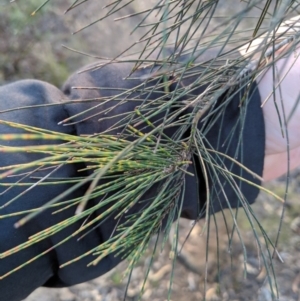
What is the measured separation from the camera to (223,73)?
45cm

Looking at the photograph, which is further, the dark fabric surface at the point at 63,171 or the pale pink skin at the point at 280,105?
the pale pink skin at the point at 280,105

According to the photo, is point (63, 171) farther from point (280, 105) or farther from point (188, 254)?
point (188, 254)

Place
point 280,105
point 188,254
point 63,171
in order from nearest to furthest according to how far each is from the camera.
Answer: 1. point 63,171
2. point 280,105
3. point 188,254

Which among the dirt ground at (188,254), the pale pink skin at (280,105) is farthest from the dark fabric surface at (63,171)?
the dirt ground at (188,254)

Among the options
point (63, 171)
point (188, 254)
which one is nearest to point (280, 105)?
point (63, 171)

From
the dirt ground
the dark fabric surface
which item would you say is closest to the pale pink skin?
the dark fabric surface

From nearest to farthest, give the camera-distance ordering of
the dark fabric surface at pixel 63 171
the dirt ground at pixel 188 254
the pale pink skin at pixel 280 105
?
the dark fabric surface at pixel 63 171, the pale pink skin at pixel 280 105, the dirt ground at pixel 188 254

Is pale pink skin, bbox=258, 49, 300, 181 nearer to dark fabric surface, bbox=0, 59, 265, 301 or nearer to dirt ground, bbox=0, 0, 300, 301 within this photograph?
dark fabric surface, bbox=0, 59, 265, 301

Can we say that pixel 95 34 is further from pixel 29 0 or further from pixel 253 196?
pixel 253 196

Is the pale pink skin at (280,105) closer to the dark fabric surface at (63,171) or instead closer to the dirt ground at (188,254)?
the dark fabric surface at (63,171)

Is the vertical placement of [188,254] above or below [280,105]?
below

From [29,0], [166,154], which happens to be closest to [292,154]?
[166,154]

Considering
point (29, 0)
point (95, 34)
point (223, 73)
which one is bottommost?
point (223, 73)

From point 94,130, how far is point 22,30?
1.35 meters
